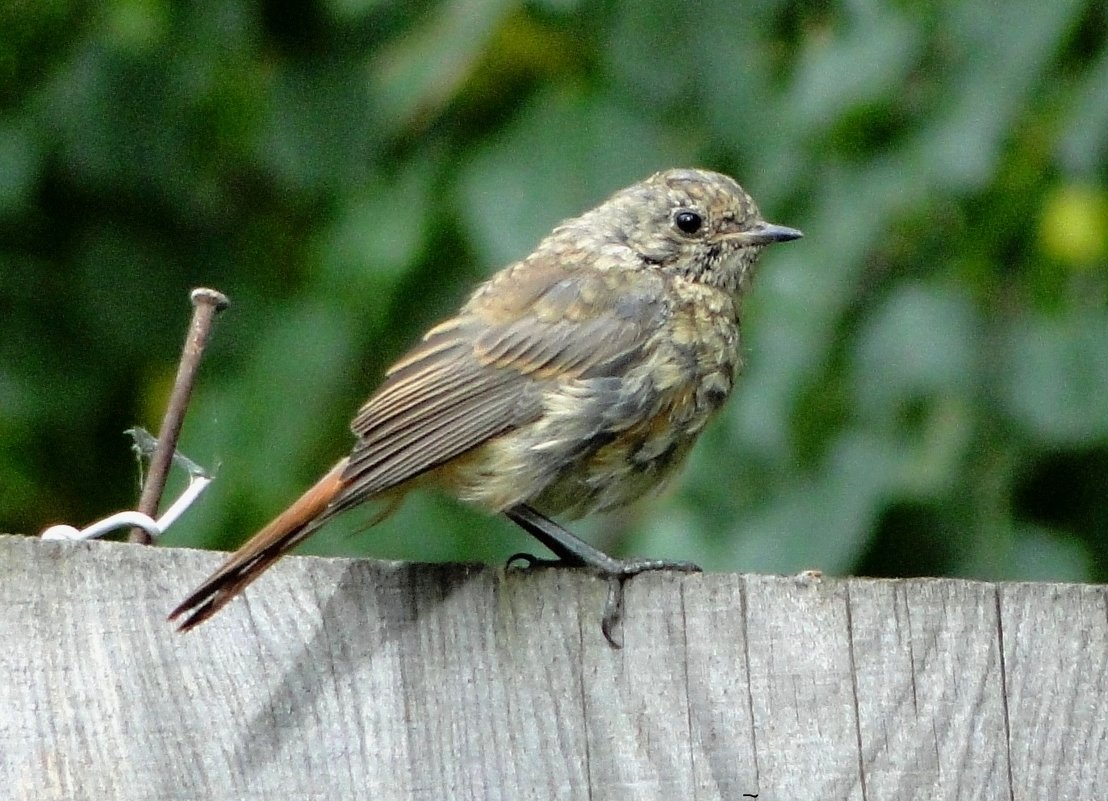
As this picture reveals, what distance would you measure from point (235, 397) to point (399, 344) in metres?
0.48

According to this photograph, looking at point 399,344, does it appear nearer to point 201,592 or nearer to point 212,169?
point 212,169

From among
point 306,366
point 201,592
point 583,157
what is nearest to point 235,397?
point 306,366

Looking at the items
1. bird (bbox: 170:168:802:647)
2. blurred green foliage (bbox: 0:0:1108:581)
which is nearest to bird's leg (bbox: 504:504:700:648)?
bird (bbox: 170:168:802:647)

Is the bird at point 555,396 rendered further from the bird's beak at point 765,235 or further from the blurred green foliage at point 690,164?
the blurred green foliage at point 690,164

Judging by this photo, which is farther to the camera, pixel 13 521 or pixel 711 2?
pixel 13 521

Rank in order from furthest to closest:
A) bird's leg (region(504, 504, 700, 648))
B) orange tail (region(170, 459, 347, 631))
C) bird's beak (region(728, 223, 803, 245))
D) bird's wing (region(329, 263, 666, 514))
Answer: bird's beak (region(728, 223, 803, 245)) < bird's wing (region(329, 263, 666, 514)) < bird's leg (region(504, 504, 700, 648)) < orange tail (region(170, 459, 347, 631))

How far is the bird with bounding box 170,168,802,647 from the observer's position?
3703mm

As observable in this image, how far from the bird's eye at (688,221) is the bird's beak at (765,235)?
0.09m

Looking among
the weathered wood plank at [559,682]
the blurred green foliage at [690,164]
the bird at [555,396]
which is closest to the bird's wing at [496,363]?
the bird at [555,396]

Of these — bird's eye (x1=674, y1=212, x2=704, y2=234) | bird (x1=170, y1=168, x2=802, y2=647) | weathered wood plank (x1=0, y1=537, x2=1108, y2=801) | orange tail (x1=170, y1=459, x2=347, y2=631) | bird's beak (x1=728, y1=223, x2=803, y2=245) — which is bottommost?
weathered wood plank (x1=0, y1=537, x2=1108, y2=801)

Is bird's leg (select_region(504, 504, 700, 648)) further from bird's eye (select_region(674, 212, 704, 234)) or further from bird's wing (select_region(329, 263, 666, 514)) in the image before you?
bird's eye (select_region(674, 212, 704, 234))

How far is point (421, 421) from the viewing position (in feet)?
12.1

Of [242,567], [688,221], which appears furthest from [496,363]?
[242,567]

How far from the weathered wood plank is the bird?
0.54 meters
